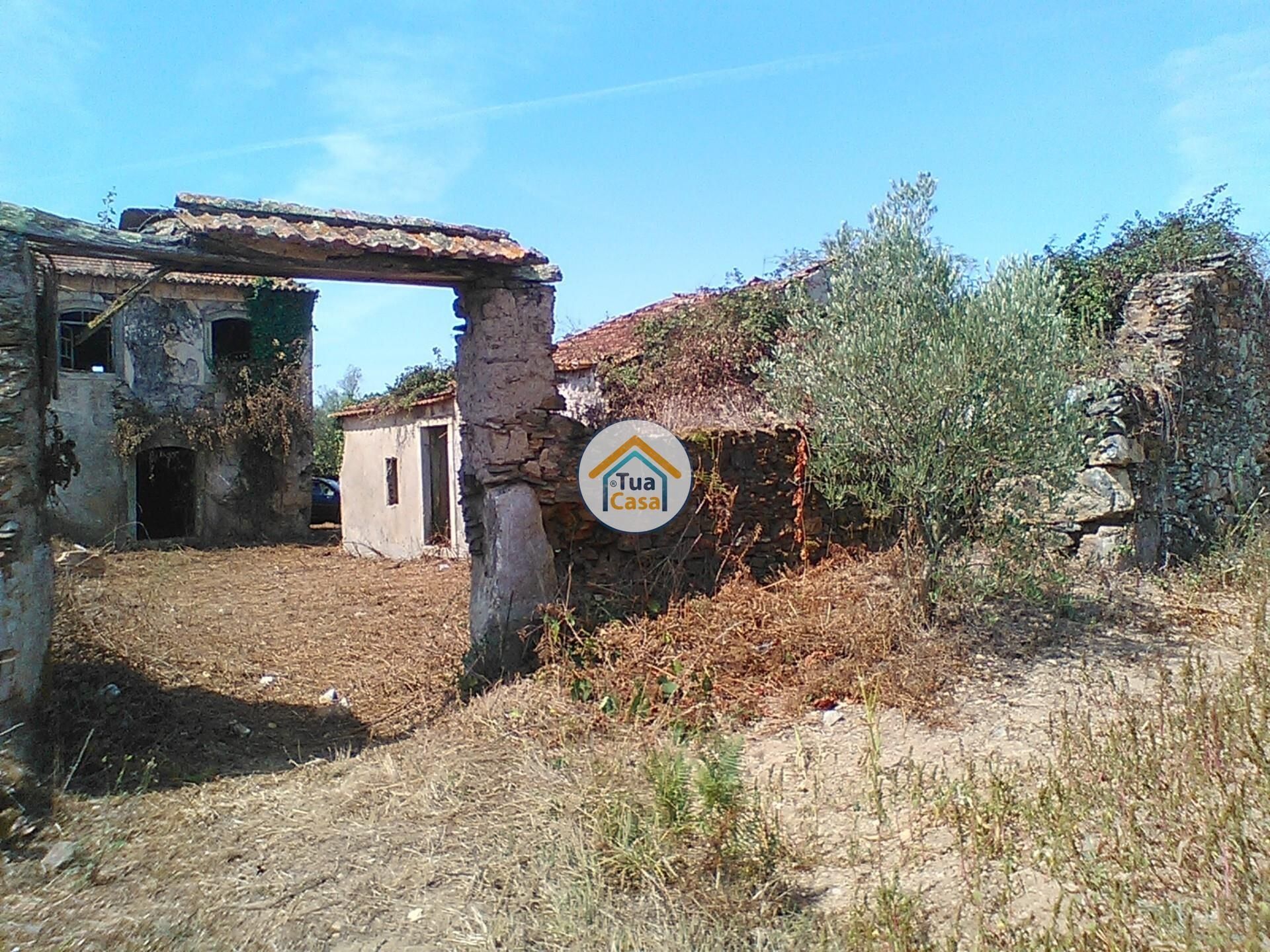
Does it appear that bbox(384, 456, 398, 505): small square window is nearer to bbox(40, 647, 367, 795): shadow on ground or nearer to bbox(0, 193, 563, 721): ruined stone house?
bbox(40, 647, 367, 795): shadow on ground

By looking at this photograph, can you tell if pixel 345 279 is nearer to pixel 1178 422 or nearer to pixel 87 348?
pixel 1178 422

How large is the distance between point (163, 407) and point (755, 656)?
1550 cm

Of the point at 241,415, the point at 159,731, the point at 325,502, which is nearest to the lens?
the point at 159,731

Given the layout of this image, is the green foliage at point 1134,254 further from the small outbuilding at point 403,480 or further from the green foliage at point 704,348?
the small outbuilding at point 403,480

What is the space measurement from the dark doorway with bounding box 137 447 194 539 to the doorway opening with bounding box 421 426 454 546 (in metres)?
6.70

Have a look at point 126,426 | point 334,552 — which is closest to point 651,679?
point 334,552

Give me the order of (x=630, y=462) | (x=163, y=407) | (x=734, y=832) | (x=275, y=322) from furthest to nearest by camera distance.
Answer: (x=275, y=322), (x=163, y=407), (x=630, y=462), (x=734, y=832)

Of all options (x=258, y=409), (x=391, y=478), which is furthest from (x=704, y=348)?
(x=258, y=409)

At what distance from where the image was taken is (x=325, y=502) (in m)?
23.5

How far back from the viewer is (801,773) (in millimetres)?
4805

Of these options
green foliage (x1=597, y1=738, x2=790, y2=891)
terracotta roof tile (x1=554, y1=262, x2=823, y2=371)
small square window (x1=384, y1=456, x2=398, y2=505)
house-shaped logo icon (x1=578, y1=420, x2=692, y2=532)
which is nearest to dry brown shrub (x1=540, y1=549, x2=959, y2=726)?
house-shaped logo icon (x1=578, y1=420, x2=692, y2=532)

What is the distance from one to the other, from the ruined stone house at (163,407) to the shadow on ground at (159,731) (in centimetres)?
1137

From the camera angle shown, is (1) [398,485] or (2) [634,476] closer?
(2) [634,476]

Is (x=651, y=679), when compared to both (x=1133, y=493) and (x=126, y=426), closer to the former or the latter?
(x=1133, y=493)
